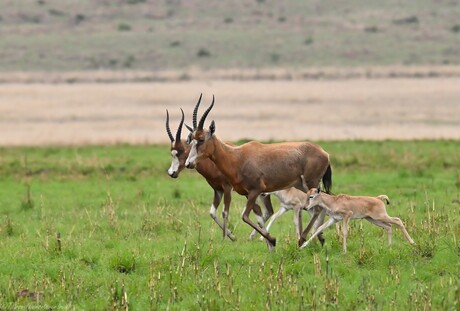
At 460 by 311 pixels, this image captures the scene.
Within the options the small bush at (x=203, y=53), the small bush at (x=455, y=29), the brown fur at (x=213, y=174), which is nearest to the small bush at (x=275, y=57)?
the small bush at (x=203, y=53)

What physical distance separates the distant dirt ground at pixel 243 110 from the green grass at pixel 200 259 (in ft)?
41.2

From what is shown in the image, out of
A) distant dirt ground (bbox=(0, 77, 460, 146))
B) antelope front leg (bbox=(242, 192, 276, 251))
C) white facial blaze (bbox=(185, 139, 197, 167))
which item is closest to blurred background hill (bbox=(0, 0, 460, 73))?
distant dirt ground (bbox=(0, 77, 460, 146))

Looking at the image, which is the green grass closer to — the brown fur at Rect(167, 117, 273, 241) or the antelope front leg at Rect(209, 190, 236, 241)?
the antelope front leg at Rect(209, 190, 236, 241)

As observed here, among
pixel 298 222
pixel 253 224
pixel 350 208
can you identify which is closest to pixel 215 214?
pixel 298 222

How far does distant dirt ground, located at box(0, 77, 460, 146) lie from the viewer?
3359cm

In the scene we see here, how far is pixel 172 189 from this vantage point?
20.5m

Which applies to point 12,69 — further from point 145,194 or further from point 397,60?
point 145,194

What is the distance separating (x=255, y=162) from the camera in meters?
13.6

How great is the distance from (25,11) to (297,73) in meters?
20.2

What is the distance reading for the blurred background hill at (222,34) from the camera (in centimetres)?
5281

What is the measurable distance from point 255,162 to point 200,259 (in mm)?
1946

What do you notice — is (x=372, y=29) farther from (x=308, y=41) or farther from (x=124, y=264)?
(x=124, y=264)

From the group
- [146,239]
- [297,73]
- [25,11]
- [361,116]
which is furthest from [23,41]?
[146,239]

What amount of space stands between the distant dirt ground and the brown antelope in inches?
659
